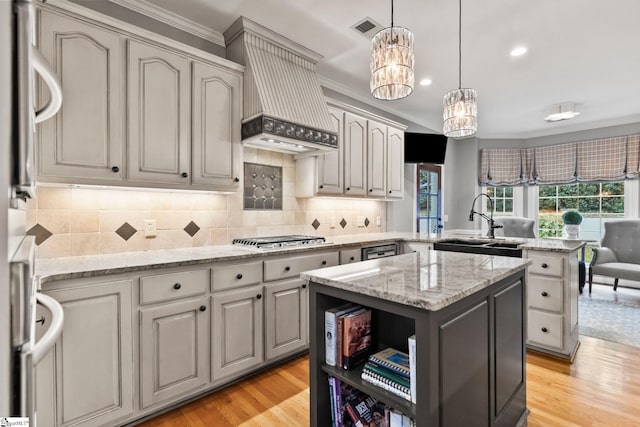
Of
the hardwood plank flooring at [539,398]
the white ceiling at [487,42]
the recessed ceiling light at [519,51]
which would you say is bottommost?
the hardwood plank flooring at [539,398]

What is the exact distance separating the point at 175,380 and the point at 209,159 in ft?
4.93

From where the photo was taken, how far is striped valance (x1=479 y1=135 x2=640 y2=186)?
495 cm

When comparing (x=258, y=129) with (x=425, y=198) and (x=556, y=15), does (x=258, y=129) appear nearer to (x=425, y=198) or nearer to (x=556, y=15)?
(x=556, y=15)

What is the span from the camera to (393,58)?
1.77 metres

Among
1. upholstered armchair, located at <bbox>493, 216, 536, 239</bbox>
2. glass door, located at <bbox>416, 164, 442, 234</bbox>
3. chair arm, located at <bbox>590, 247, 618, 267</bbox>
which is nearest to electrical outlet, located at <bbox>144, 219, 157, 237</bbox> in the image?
glass door, located at <bbox>416, 164, 442, 234</bbox>

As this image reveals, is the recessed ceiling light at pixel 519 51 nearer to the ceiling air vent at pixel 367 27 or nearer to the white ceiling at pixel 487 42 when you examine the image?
the white ceiling at pixel 487 42

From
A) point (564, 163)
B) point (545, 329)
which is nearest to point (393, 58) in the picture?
point (545, 329)

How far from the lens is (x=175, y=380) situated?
1910 mm

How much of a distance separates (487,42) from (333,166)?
1797 mm

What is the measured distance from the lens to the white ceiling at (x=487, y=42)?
2371 mm

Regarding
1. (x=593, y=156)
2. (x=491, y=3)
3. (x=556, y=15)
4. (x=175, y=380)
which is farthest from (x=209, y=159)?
(x=593, y=156)

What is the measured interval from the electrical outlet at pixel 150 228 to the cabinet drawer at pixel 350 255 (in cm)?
157

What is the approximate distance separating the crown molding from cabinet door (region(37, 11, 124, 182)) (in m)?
0.59

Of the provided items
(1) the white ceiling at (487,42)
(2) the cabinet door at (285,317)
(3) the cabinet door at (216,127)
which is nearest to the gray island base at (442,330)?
(2) the cabinet door at (285,317)
